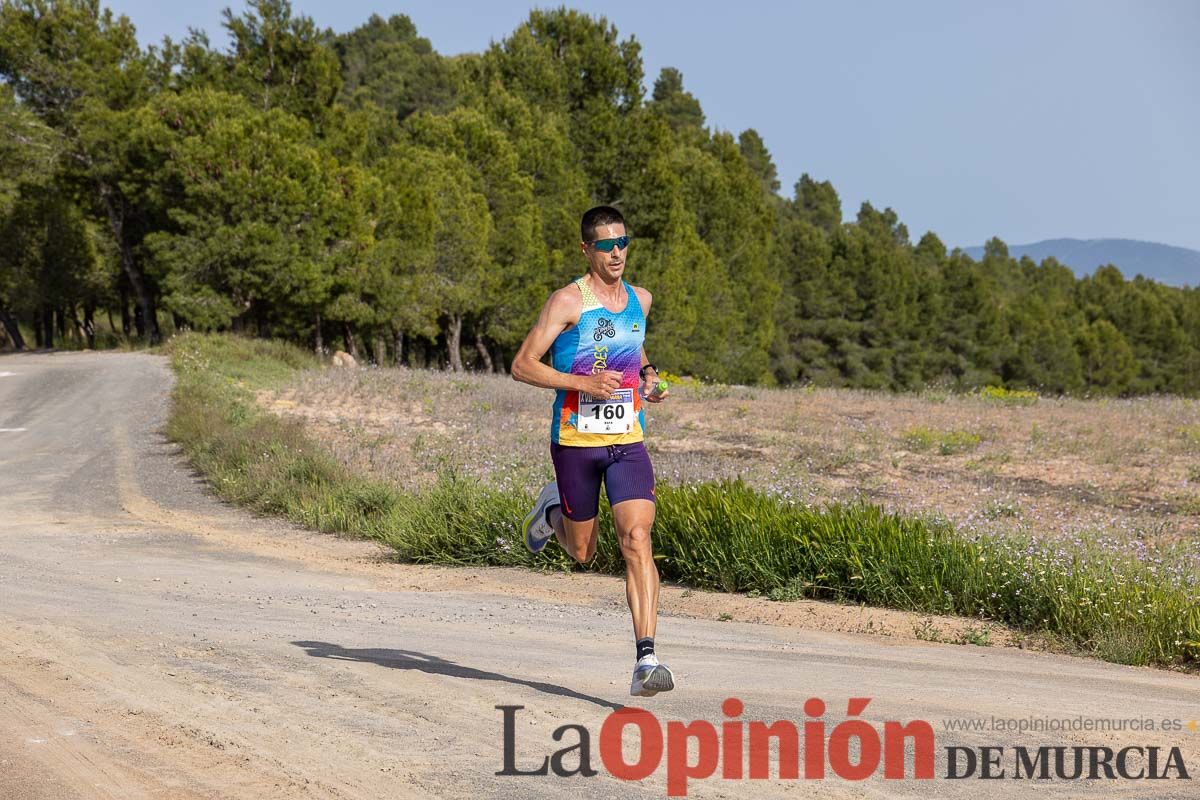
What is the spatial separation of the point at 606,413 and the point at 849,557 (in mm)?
3637

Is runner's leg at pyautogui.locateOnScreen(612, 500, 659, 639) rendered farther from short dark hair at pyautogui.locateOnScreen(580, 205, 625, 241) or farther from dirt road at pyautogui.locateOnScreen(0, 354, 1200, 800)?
short dark hair at pyautogui.locateOnScreen(580, 205, 625, 241)

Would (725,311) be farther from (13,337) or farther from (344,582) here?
Answer: (344,582)

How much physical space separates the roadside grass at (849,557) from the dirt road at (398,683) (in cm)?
46

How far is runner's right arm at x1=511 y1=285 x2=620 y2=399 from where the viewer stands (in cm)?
592

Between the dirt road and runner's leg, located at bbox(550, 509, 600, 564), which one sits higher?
runner's leg, located at bbox(550, 509, 600, 564)

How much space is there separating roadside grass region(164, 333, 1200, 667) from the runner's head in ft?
12.1

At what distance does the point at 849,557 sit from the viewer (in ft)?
29.5

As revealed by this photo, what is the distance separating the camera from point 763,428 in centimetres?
2233

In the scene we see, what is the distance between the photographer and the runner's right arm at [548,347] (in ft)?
19.4

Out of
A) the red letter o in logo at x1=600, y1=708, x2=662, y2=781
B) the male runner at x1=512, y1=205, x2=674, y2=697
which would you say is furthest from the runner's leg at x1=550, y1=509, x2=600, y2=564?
the red letter o in logo at x1=600, y1=708, x2=662, y2=781

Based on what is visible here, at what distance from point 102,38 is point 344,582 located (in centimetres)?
4449

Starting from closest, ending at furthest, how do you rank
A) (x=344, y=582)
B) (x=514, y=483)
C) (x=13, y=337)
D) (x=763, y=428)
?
(x=344, y=582)
(x=514, y=483)
(x=763, y=428)
(x=13, y=337)

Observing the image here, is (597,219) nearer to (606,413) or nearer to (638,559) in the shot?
(606,413)

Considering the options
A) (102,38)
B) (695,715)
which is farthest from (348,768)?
(102,38)
